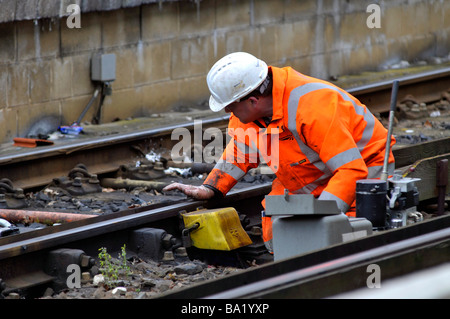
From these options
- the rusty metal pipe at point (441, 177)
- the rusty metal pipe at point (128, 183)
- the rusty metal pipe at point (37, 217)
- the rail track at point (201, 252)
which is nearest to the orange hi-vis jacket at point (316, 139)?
the rail track at point (201, 252)

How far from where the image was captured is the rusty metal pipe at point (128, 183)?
7.67 metres

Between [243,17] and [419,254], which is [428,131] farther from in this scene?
[419,254]

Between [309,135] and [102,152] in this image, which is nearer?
[309,135]

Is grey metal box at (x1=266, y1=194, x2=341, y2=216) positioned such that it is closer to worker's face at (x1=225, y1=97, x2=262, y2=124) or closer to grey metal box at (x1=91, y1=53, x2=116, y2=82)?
worker's face at (x1=225, y1=97, x2=262, y2=124)

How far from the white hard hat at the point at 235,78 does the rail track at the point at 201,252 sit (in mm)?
1033

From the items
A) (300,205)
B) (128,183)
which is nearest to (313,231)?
(300,205)

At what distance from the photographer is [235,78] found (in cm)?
511

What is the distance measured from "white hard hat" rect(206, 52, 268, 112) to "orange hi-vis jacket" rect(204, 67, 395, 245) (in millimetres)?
128

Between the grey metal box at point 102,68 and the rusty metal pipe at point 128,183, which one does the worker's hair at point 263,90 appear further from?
the grey metal box at point 102,68

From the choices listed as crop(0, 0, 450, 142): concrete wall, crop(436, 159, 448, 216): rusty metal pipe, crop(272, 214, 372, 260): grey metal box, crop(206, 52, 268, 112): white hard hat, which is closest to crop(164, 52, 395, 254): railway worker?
crop(206, 52, 268, 112): white hard hat

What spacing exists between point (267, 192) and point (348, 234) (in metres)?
2.03

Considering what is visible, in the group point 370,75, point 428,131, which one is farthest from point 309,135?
point 370,75

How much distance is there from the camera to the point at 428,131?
10703 millimetres
